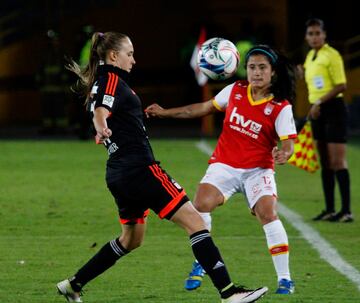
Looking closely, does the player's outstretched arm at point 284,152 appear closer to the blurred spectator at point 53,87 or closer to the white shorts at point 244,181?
the white shorts at point 244,181

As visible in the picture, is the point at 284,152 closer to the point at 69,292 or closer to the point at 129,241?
the point at 129,241

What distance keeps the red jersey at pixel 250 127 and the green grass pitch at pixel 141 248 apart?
95cm

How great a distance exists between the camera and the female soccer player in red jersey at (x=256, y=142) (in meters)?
9.40

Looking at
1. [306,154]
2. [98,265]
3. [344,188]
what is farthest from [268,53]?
[306,154]

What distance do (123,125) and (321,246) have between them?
3824 mm

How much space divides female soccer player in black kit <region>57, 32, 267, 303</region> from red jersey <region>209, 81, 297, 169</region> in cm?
111

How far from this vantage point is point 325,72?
13805mm

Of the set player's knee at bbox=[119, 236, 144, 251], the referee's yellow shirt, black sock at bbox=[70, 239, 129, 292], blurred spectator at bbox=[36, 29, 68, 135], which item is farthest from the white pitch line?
blurred spectator at bbox=[36, 29, 68, 135]

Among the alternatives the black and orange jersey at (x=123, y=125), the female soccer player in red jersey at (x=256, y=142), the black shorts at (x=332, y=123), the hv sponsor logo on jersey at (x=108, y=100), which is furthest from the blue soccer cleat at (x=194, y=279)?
the black shorts at (x=332, y=123)

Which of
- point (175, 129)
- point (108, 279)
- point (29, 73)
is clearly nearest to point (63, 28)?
point (29, 73)

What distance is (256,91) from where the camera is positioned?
9.59 m

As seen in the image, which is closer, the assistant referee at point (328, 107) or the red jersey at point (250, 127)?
the red jersey at point (250, 127)

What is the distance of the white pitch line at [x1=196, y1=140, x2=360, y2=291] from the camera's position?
1025 centimetres

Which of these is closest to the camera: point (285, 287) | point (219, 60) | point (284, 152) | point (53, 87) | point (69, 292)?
point (69, 292)
